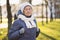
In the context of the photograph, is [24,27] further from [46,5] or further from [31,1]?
[46,5]

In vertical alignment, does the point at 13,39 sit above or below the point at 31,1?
below

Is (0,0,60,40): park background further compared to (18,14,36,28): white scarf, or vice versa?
(0,0,60,40): park background

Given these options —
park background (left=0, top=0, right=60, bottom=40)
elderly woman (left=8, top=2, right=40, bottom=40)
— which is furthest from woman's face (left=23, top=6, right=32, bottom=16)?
park background (left=0, top=0, right=60, bottom=40)

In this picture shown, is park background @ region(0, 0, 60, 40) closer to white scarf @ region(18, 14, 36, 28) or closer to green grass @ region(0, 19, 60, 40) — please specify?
green grass @ region(0, 19, 60, 40)

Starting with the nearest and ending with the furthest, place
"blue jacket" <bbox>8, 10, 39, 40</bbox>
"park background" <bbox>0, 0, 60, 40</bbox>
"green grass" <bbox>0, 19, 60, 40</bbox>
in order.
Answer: "blue jacket" <bbox>8, 10, 39, 40</bbox> → "park background" <bbox>0, 0, 60, 40</bbox> → "green grass" <bbox>0, 19, 60, 40</bbox>

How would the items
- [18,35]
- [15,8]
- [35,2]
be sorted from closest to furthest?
[18,35]
[15,8]
[35,2]

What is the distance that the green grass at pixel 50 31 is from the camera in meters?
2.27

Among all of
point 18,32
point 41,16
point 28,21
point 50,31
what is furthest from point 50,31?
point 18,32

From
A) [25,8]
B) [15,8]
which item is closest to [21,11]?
[25,8]

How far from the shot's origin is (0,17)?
2207 mm

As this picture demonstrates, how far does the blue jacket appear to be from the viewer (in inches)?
59.0

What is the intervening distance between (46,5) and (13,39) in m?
1.00

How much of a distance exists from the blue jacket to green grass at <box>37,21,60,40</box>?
0.69 metres

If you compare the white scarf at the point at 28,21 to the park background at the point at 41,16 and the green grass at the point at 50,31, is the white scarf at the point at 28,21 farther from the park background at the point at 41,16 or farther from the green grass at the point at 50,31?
the green grass at the point at 50,31
